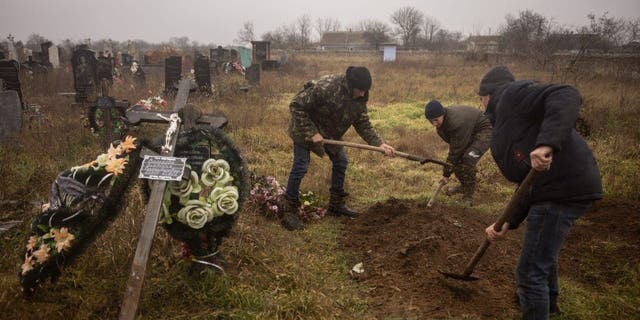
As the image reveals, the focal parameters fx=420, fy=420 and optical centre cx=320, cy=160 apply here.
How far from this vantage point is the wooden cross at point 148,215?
101 inches

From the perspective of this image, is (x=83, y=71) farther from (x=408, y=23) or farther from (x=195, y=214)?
(x=408, y=23)

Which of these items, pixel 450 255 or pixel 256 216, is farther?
pixel 256 216

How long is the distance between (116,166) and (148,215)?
0.53 metres

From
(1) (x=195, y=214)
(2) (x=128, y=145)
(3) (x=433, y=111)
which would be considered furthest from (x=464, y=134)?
(2) (x=128, y=145)

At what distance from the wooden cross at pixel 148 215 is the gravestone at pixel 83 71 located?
7425mm

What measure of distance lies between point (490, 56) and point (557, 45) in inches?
564

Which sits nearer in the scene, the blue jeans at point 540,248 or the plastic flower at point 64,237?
the blue jeans at point 540,248

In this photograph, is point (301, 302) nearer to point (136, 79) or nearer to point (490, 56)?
point (136, 79)

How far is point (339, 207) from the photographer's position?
207 inches

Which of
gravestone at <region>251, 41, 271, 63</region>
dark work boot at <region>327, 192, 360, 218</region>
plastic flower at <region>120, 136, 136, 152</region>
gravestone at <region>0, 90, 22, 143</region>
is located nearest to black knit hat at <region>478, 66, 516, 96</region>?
dark work boot at <region>327, 192, 360, 218</region>

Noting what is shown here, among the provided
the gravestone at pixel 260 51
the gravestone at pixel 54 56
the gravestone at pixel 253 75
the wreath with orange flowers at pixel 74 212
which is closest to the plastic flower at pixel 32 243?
the wreath with orange flowers at pixel 74 212

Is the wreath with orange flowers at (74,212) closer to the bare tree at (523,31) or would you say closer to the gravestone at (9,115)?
the gravestone at (9,115)

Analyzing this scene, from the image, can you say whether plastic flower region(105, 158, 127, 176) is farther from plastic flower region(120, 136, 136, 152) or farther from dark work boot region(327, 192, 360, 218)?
dark work boot region(327, 192, 360, 218)

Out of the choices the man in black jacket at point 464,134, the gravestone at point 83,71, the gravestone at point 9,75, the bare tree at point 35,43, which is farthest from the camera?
the bare tree at point 35,43
